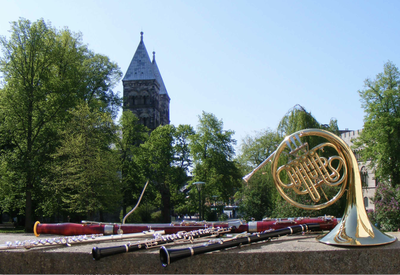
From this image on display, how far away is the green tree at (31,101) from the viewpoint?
73.7 ft

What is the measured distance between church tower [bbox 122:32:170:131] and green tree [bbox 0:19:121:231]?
4566cm

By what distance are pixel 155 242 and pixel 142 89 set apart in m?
68.6

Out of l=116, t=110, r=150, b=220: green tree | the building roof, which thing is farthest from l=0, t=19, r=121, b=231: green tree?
the building roof

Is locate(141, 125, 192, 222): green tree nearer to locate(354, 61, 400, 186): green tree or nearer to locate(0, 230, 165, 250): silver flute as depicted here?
locate(354, 61, 400, 186): green tree

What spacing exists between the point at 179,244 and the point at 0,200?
23.6 m

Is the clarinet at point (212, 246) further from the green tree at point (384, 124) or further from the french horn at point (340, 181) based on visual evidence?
the green tree at point (384, 124)

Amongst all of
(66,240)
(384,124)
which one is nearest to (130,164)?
(384,124)

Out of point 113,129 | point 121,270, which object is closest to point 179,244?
point 121,270

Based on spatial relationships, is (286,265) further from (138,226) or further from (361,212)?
(138,226)

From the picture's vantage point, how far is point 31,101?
22.8m

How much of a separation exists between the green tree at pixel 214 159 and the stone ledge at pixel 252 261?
30.9m

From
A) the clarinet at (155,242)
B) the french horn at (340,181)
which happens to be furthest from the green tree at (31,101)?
the french horn at (340,181)

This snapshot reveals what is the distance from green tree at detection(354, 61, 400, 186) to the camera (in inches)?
1211

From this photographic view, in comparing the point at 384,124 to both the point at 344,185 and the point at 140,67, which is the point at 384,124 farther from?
the point at 140,67
